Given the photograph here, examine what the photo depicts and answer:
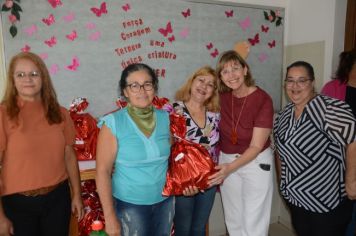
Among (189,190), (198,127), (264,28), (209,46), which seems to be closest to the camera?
(189,190)

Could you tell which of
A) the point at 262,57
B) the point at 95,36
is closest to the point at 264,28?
the point at 262,57

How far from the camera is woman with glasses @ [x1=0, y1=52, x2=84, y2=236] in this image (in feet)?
4.57

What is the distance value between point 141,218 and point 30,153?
0.61 m

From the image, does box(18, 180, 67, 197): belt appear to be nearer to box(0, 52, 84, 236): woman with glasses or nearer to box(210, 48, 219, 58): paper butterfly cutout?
box(0, 52, 84, 236): woman with glasses

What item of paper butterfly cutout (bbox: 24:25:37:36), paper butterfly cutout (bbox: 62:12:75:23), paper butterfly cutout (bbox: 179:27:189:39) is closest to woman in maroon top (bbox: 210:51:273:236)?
paper butterfly cutout (bbox: 179:27:189:39)

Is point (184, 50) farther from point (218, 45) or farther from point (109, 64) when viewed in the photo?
point (109, 64)

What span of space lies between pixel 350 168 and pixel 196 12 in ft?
5.52

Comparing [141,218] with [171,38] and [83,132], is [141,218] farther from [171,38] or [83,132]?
[171,38]

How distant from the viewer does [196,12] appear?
8.32ft

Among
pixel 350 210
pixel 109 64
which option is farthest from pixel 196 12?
pixel 350 210

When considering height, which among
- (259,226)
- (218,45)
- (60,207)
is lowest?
(259,226)

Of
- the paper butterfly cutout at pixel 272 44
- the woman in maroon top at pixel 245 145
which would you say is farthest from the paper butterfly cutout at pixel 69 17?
the paper butterfly cutout at pixel 272 44

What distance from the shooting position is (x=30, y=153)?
1.41 metres

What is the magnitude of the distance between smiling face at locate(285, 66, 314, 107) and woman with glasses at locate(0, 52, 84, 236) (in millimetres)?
1241
